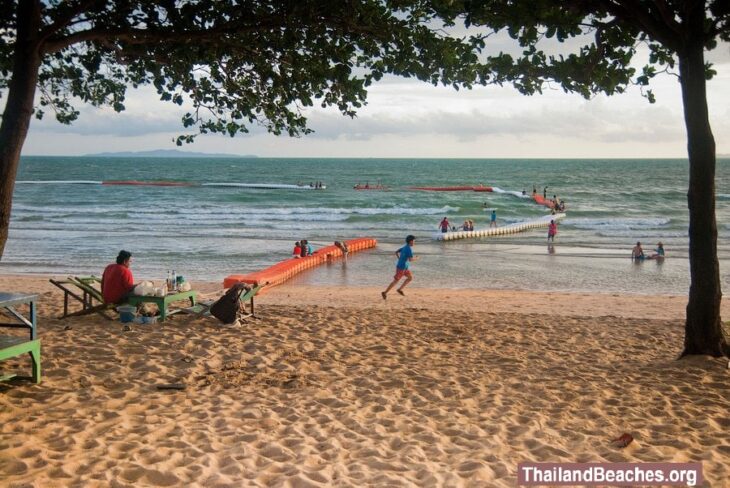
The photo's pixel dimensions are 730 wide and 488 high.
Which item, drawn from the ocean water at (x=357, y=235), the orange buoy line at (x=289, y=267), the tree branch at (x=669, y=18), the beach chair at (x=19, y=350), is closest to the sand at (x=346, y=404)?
the beach chair at (x=19, y=350)

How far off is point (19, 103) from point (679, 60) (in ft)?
21.7

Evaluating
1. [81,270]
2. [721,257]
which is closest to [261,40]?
[81,270]

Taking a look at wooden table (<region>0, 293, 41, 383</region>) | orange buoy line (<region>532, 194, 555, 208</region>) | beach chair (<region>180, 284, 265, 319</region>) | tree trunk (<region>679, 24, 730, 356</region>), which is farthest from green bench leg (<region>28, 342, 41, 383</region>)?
orange buoy line (<region>532, 194, 555, 208</region>)

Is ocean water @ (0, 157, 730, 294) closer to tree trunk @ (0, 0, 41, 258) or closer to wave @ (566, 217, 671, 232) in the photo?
wave @ (566, 217, 671, 232)

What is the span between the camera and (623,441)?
16.6ft

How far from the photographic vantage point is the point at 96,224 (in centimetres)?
3500

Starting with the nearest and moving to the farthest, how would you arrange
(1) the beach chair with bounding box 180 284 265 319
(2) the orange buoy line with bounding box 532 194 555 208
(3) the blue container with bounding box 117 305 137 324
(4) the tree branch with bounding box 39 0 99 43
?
(4) the tree branch with bounding box 39 0 99 43 → (3) the blue container with bounding box 117 305 137 324 → (1) the beach chair with bounding box 180 284 265 319 → (2) the orange buoy line with bounding box 532 194 555 208

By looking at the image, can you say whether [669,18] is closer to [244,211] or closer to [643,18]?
[643,18]

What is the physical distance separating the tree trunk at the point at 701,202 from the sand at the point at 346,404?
1.31ft

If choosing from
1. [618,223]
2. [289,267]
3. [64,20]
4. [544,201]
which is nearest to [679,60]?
[64,20]

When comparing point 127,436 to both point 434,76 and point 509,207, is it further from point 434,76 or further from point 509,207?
point 509,207

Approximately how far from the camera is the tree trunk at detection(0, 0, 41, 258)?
605cm

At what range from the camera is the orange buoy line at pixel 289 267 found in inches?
595

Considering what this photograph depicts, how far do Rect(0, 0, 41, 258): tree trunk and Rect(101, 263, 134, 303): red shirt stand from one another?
10.3ft
